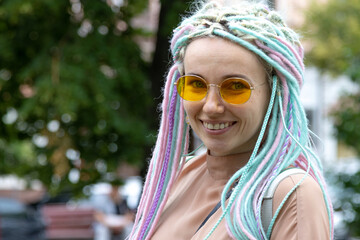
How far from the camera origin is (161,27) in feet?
17.6

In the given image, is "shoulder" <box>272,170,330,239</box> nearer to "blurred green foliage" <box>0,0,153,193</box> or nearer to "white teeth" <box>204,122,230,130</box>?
"white teeth" <box>204,122,230,130</box>

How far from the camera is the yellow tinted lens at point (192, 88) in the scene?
1853 mm

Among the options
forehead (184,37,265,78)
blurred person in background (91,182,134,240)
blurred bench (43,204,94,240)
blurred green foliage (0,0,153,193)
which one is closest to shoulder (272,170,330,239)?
forehead (184,37,265,78)

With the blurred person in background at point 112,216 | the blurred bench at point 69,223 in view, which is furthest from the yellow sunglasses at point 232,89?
the blurred bench at point 69,223

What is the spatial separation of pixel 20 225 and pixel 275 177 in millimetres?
9080

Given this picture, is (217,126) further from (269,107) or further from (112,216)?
(112,216)

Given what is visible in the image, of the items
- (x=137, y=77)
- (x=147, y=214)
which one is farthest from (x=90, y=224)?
(x=147, y=214)

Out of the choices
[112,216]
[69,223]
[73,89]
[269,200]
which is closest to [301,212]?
[269,200]

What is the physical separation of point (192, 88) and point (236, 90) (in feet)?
0.53

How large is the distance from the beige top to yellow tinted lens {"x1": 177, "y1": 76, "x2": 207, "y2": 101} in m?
0.24

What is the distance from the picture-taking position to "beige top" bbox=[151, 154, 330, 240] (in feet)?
5.26

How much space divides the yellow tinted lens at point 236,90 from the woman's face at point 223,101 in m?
0.01

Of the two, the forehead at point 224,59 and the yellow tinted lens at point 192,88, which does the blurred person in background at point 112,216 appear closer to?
the yellow tinted lens at point 192,88

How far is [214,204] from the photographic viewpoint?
196 cm
